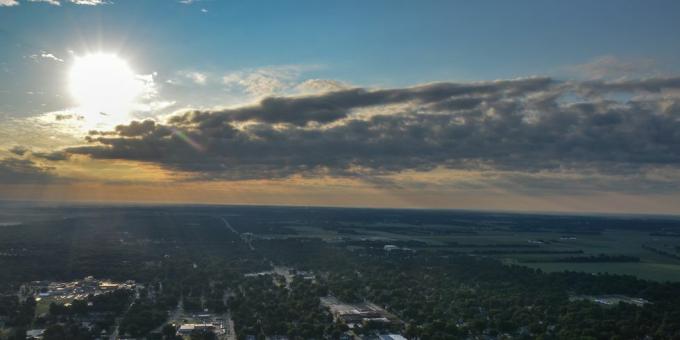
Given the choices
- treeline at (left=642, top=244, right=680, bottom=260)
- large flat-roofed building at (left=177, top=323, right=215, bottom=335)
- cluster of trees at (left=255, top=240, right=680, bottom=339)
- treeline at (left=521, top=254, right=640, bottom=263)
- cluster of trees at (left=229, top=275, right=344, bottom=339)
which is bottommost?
large flat-roofed building at (left=177, top=323, right=215, bottom=335)

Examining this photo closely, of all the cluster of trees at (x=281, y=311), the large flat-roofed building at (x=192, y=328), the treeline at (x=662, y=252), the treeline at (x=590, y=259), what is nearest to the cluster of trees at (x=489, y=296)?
the cluster of trees at (x=281, y=311)

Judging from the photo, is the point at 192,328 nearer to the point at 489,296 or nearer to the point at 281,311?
the point at 281,311

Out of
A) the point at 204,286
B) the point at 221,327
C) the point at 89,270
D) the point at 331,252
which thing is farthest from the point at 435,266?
the point at 89,270

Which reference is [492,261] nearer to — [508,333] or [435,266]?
[435,266]

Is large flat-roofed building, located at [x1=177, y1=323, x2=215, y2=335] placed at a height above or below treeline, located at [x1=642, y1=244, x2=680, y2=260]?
below

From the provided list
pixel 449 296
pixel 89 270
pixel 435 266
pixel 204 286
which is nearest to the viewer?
pixel 449 296

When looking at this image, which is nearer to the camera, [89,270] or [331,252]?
[89,270]

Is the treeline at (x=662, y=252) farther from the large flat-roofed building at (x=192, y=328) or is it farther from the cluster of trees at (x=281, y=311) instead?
the large flat-roofed building at (x=192, y=328)

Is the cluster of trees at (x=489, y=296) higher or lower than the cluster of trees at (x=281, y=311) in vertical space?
higher

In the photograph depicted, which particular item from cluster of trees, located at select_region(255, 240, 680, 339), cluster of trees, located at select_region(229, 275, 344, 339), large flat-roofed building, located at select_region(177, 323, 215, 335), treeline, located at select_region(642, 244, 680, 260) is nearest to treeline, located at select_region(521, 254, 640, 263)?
treeline, located at select_region(642, 244, 680, 260)

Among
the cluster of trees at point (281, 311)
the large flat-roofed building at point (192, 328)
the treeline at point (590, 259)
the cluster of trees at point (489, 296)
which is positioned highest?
the treeline at point (590, 259)

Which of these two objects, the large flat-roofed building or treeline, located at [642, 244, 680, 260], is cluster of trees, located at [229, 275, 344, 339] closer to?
the large flat-roofed building
